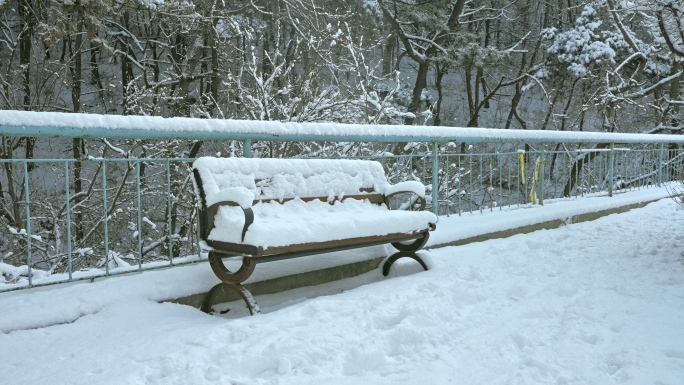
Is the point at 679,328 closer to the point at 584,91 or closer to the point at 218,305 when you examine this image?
the point at 218,305

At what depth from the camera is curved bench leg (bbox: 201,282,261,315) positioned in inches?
132

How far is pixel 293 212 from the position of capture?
3988mm

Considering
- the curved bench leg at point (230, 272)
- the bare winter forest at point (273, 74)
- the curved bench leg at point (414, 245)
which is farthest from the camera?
the bare winter forest at point (273, 74)

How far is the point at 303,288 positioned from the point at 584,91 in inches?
744

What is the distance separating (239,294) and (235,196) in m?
0.61

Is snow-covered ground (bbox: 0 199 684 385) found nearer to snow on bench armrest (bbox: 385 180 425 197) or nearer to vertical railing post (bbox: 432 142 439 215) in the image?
Result: snow on bench armrest (bbox: 385 180 425 197)

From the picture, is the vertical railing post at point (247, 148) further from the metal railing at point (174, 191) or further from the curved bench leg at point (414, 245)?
the curved bench leg at point (414, 245)

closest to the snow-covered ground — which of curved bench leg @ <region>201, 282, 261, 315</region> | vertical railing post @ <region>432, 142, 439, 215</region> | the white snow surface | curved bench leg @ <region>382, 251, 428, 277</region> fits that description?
curved bench leg @ <region>201, 282, 261, 315</region>

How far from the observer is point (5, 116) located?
286 centimetres

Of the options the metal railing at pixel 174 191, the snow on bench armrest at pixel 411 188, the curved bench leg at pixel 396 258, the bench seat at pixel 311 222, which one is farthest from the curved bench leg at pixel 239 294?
the snow on bench armrest at pixel 411 188

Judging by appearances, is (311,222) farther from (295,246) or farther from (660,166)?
(660,166)

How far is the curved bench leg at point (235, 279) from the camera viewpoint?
3.32m

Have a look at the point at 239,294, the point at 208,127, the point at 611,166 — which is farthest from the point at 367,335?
the point at 611,166

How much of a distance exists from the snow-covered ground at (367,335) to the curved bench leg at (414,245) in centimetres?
37
